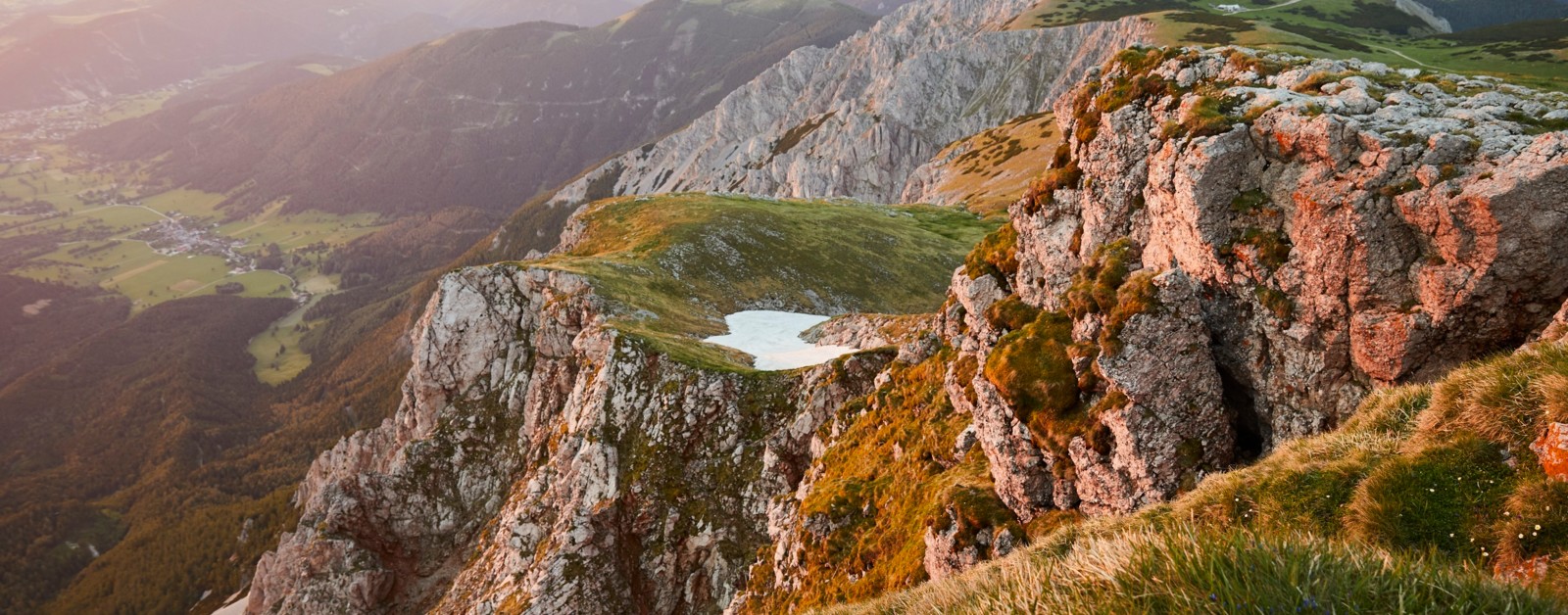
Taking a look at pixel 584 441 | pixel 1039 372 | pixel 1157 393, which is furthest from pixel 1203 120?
pixel 584 441

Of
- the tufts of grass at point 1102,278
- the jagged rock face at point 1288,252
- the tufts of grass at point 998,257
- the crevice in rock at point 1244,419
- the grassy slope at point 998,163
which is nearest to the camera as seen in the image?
the jagged rock face at point 1288,252

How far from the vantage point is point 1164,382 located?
50.7 feet

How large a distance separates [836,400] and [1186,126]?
2014cm

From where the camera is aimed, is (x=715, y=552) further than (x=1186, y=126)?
Yes

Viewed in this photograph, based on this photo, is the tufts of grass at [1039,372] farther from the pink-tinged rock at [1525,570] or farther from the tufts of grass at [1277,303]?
the pink-tinged rock at [1525,570]

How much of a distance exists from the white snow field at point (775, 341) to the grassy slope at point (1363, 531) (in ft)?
82.5

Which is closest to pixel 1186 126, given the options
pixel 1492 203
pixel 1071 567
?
pixel 1492 203

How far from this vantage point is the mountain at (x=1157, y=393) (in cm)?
900

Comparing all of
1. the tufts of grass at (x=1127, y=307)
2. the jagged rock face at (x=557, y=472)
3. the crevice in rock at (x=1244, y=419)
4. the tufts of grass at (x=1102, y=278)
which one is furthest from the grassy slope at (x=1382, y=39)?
the jagged rock face at (x=557, y=472)

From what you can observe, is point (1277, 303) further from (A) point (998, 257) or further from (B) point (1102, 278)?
(A) point (998, 257)

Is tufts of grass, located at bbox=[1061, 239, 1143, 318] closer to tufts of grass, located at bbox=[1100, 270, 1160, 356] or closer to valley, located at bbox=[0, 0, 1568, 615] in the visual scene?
valley, located at bbox=[0, 0, 1568, 615]

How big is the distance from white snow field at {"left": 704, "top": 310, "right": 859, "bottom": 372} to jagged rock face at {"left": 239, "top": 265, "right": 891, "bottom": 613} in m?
4.93

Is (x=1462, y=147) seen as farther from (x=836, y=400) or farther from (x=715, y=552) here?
(x=715, y=552)

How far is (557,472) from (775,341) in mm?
17762
